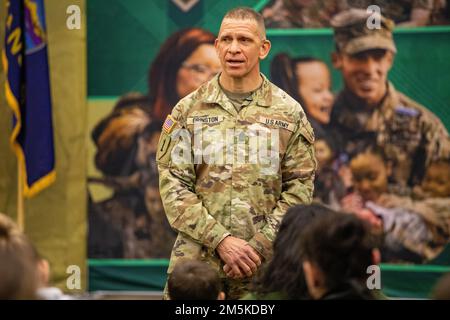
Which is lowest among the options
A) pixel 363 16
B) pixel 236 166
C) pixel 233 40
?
pixel 236 166

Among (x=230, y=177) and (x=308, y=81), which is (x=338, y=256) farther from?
(x=308, y=81)

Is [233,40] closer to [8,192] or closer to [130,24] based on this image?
[130,24]

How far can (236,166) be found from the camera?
13.6ft

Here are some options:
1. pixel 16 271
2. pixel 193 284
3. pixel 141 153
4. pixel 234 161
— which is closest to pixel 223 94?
pixel 234 161

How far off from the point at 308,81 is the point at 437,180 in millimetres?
1190

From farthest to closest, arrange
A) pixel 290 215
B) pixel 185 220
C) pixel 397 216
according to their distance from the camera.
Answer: pixel 397 216, pixel 185 220, pixel 290 215

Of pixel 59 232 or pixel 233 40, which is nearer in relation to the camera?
pixel 233 40

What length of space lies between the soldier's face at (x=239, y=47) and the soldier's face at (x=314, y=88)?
2.29 meters

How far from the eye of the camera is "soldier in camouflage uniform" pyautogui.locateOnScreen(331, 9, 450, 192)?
6.42 m

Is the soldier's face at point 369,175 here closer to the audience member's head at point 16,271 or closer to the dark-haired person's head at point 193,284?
the dark-haired person's head at point 193,284

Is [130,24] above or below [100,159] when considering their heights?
above

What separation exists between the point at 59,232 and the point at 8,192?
0.51 m

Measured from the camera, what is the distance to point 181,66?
258 inches

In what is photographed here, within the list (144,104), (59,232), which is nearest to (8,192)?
(59,232)
